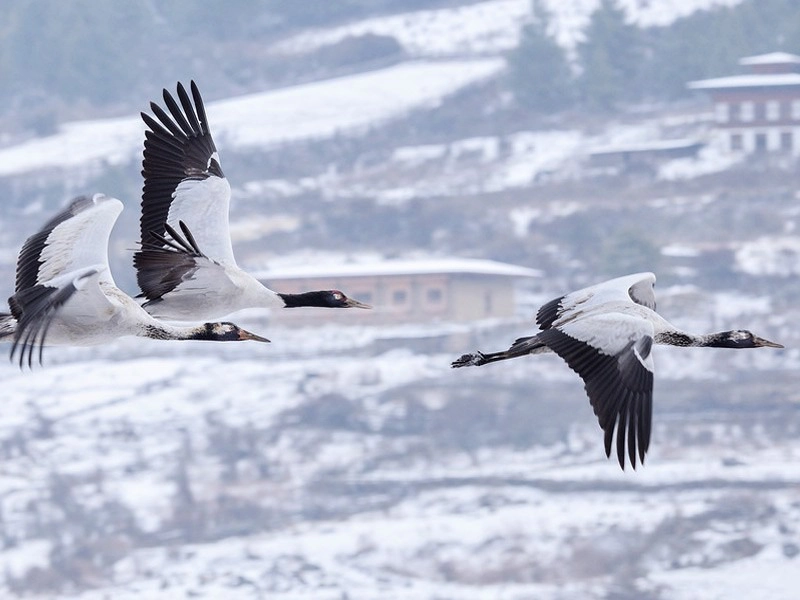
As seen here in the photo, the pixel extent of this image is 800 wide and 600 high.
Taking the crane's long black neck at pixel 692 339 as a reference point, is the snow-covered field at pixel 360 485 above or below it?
below

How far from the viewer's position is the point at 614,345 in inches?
923

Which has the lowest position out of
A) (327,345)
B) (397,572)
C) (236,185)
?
(397,572)

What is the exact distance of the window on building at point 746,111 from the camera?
190 meters

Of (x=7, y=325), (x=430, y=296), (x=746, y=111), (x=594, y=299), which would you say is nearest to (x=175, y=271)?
(x=7, y=325)

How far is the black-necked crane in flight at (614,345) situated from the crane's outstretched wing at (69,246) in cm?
415

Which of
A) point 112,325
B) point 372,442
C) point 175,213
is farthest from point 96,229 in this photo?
point 372,442

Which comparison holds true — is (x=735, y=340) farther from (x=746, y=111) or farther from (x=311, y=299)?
(x=746, y=111)

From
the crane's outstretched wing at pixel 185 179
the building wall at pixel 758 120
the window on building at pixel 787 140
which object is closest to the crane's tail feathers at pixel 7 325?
the crane's outstretched wing at pixel 185 179

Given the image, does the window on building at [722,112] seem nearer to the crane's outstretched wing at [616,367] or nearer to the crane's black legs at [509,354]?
the crane's black legs at [509,354]

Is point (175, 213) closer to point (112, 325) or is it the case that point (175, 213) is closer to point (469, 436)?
point (112, 325)

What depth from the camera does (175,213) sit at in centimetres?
2812

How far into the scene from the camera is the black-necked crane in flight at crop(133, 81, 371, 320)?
82.7ft

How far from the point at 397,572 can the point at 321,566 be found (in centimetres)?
445

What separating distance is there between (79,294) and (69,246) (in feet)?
2.70
